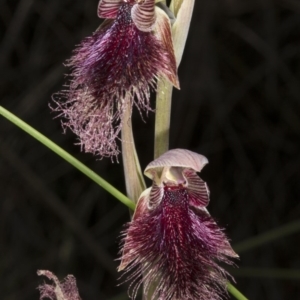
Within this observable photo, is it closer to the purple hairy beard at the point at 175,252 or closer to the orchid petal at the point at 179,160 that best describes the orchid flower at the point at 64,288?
the purple hairy beard at the point at 175,252

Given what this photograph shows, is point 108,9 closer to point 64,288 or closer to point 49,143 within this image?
point 49,143

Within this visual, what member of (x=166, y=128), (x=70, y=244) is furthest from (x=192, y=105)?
(x=166, y=128)

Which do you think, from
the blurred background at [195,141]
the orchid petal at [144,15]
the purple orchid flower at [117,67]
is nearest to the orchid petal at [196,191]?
the purple orchid flower at [117,67]

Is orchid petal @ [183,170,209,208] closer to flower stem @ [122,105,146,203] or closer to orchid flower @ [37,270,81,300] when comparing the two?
flower stem @ [122,105,146,203]

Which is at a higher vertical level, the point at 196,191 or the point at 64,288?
the point at 196,191

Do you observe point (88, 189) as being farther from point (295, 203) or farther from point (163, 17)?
point (163, 17)

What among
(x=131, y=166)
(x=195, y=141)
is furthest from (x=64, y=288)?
(x=195, y=141)
